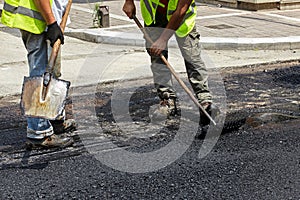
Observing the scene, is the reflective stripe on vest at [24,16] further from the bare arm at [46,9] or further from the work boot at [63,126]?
the work boot at [63,126]

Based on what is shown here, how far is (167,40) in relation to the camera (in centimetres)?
554

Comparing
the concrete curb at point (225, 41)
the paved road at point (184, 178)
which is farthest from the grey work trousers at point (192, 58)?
the concrete curb at point (225, 41)

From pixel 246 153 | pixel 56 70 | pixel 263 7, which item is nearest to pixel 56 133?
pixel 56 70

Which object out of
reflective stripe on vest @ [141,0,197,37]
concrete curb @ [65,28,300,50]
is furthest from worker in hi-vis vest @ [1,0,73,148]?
concrete curb @ [65,28,300,50]

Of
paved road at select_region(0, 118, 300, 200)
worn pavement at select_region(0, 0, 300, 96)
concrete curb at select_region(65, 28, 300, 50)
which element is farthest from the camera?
concrete curb at select_region(65, 28, 300, 50)

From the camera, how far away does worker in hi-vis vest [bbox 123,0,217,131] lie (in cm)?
562

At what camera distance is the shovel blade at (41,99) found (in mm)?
4832

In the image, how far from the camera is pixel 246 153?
16.0 ft

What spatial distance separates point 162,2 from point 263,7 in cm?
788

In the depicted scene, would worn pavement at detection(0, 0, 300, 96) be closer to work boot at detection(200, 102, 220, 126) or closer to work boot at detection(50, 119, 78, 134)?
work boot at detection(50, 119, 78, 134)

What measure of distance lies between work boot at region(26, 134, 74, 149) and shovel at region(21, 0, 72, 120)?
0.31m

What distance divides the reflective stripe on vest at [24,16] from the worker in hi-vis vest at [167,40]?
1.02 meters

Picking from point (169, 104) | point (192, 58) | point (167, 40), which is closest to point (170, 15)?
point (167, 40)

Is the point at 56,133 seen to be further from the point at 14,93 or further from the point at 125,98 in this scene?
the point at 14,93
